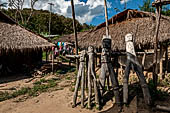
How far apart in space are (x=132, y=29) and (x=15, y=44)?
7.13 meters

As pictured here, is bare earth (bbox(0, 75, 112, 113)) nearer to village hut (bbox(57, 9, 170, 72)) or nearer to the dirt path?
the dirt path

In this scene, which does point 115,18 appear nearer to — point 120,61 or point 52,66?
point 120,61

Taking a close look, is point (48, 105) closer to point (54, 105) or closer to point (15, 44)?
point (54, 105)

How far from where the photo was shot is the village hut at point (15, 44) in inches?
300

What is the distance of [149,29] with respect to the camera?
668 cm

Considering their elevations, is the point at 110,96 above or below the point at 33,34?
below

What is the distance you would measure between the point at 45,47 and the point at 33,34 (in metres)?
1.68

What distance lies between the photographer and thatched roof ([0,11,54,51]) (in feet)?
25.0

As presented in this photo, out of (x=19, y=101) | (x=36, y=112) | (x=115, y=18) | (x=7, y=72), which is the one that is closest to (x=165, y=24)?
(x=115, y=18)

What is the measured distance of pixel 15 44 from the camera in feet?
25.5

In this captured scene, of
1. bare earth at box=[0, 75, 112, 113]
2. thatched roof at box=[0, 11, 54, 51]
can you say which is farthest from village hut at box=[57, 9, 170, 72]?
bare earth at box=[0, 75, 112, 113]

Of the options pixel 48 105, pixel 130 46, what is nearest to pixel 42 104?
pixel 48 105

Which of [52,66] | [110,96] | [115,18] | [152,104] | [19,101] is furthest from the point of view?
[52,66]

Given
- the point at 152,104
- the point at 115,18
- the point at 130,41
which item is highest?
the point at 115,18
